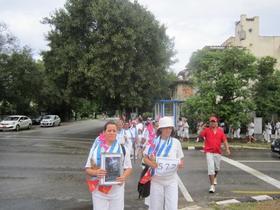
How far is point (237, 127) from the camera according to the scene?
95.6ft

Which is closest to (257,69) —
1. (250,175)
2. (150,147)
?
(250,175)

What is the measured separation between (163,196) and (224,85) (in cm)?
2327

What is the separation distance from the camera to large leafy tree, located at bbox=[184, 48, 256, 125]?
1135 inches

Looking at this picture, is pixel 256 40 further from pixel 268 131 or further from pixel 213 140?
pixel 213 140

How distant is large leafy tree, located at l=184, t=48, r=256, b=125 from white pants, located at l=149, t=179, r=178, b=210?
22639 mm

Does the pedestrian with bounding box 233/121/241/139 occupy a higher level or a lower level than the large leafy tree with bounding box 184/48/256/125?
lower

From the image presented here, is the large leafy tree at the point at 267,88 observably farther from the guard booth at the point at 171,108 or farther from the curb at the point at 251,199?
the curb at the point at 251,199

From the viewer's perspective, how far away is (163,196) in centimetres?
635

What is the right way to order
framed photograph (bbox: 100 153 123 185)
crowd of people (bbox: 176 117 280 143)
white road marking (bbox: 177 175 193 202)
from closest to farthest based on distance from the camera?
1. framed photograph (bbox: 100 153 123 185)
2. white road marking (bbox: 177 175 193 202)
3. crowd of people (bbox: 176 117 280 143)

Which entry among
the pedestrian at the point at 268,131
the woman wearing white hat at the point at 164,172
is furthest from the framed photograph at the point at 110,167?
the pedestrian at the point at 268,131

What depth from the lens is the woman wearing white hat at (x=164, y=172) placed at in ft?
20.8

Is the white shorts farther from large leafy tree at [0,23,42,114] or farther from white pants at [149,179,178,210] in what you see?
large leafy tree at [0,23,42,114]

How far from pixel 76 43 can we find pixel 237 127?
14.0 m

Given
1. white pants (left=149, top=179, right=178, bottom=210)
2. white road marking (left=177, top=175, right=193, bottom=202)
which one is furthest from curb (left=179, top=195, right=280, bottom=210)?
white pants (left=149, top=179, right=178, bottom=210)
